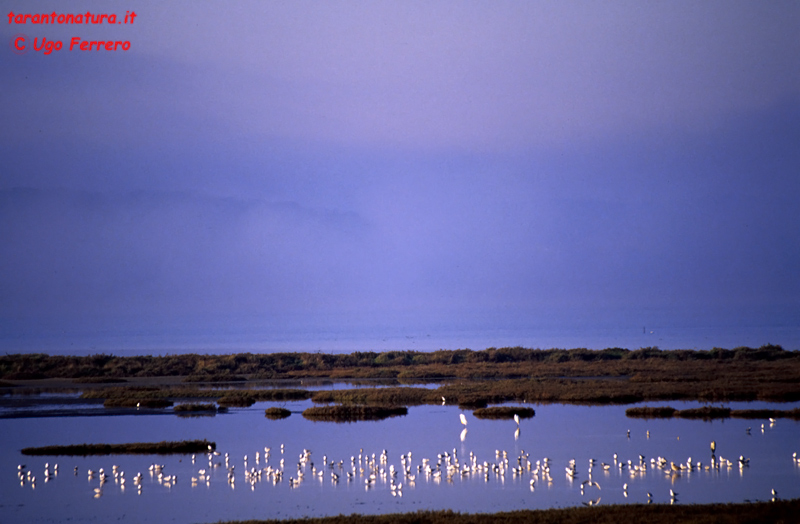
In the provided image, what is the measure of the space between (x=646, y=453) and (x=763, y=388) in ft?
68.9

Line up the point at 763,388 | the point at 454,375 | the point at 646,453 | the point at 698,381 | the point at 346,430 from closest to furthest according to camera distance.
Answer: the point at 646,453
the point at 346,430
the point at 763,388
the point at 698,381
the point at 454,375

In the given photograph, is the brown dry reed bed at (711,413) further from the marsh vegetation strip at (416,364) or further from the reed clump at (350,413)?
the marsh vegetation strip at (416,364)

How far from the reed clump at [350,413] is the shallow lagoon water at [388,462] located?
2.73 ft

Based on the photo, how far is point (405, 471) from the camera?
23.6 meters

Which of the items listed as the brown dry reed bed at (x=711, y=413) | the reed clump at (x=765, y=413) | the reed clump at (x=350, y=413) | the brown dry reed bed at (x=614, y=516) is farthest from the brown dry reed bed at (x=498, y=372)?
the brown dry reed bed at (x=614, y=516)

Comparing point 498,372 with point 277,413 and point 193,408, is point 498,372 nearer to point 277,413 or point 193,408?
point 277,413

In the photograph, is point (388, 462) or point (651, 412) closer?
point (388, 462)

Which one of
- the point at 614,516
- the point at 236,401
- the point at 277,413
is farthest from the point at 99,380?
the point at 614,516

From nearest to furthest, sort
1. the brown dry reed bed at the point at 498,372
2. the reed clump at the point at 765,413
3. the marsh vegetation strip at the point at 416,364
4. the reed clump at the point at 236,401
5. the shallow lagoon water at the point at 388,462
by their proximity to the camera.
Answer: the shallow lagoon water at the point at 388,462 < the reed clump at the point at 765,413 < the brown dry reed bed at the point at 498,372 < the reed clump at the point at 236,401 < the marsh vegetation strip at the point at 416,364

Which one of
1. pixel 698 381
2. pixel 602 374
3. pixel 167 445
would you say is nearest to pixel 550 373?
pixel 602 374

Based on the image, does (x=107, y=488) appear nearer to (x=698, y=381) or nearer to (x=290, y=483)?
(x=290, y=483)

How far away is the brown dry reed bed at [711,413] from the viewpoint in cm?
3375

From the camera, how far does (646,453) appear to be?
25984 mm

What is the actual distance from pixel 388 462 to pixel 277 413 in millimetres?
14271
